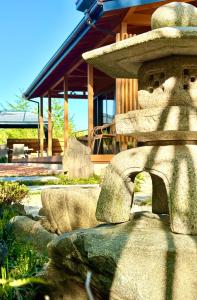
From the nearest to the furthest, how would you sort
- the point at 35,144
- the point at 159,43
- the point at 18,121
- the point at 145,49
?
the point at 159,43, the point at 145,49, the point at 18,121, the point at 35,144

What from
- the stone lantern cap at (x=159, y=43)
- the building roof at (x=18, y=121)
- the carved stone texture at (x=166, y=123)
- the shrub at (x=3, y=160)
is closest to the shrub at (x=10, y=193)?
the stone lantern cap at (x=159, y=43)

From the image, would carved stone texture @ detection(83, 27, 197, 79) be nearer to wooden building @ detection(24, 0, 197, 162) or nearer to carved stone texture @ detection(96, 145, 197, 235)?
carved stone texture @ detection(96, 145, 197, 235)

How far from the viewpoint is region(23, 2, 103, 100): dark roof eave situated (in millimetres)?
9986

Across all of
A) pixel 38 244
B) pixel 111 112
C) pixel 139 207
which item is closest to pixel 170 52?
pixel 38 244

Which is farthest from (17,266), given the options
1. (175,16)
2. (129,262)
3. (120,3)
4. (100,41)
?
(100,41)

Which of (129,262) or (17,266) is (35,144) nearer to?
(17,266)

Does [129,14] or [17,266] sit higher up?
[129,14]

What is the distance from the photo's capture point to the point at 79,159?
38.8 ft

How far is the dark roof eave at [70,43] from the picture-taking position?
9986 millimetres

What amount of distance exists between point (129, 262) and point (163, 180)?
0.63 m

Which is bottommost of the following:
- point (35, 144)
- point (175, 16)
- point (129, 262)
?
point (129, 262)

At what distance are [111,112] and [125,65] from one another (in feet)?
53.0

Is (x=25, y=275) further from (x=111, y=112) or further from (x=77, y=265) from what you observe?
(x=111, y=112)

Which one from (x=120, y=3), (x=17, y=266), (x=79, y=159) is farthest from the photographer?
(x=79, y=159)
